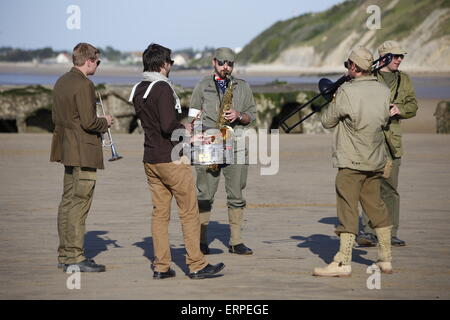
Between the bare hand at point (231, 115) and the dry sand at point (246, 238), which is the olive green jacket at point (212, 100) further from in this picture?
the dry sand at point (246, 238)

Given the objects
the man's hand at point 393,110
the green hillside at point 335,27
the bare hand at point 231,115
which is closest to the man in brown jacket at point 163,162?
the bare hand at point 231,115

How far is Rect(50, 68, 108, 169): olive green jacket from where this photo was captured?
30.6ft

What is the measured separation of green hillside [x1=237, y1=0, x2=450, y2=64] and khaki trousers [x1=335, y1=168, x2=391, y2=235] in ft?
268

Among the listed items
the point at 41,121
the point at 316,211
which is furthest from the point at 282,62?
the point at 316,211

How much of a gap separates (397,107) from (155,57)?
277 cm

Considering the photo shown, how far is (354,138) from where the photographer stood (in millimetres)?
9227

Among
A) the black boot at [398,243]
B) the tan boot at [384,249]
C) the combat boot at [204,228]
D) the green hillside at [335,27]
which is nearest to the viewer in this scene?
the tan boot at [384,249]

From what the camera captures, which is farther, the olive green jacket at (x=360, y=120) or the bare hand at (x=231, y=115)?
the bare hand at (x=231, y=115)

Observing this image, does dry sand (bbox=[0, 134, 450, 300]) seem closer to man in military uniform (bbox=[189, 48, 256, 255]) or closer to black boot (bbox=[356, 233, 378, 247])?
black boot (bbox=[356, 233, 378, 247])

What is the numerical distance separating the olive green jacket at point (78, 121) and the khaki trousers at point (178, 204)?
0.57 meters

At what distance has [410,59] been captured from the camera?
90312 mm

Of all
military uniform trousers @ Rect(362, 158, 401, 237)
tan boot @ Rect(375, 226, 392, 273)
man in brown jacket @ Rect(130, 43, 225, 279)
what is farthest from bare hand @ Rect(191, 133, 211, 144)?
military uniform trousers @ Rect(362, 158, 401, 237)

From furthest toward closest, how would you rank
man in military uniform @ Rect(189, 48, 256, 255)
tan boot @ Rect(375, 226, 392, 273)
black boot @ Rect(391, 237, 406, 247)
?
1. black boot @ Rect(391, 237, 406, 247)
2. man in military uniform @ Rect(189, 48, 256, 255)
3. tan boot @ Rect(375, 226, 392, 273)

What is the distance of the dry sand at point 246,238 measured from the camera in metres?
8.85
